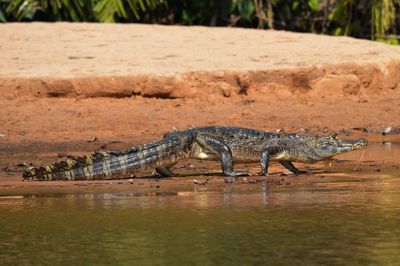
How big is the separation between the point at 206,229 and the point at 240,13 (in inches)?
556

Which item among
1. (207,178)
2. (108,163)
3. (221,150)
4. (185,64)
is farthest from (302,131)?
(108,163)

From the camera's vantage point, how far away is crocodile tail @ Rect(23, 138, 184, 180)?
9695 millimetres

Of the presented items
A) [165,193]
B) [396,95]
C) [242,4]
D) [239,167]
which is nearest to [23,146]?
[239,167]

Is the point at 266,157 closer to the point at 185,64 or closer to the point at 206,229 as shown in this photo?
the point at 206,229

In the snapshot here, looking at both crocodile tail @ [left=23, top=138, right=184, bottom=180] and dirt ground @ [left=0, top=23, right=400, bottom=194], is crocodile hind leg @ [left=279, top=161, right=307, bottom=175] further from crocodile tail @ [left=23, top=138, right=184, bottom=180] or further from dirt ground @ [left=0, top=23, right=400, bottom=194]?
dirt ground @ [left=0, top=23, right=400, bottom=194]

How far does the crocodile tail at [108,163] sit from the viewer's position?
9.70 meters

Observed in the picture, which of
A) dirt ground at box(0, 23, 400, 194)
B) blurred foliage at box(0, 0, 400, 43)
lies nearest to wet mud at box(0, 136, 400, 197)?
dirt ground at box(0, 23, 400, 194)

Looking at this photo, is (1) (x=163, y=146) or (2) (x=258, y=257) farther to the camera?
(1) (x=163, y=146)

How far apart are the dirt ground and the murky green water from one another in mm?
4179

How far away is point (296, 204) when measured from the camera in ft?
27.0

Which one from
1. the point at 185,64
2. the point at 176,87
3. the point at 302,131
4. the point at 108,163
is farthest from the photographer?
the point at 185,64

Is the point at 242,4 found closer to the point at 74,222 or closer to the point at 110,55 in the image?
the point at 110,55

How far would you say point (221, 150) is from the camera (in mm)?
10383

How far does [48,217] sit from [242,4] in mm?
13350
